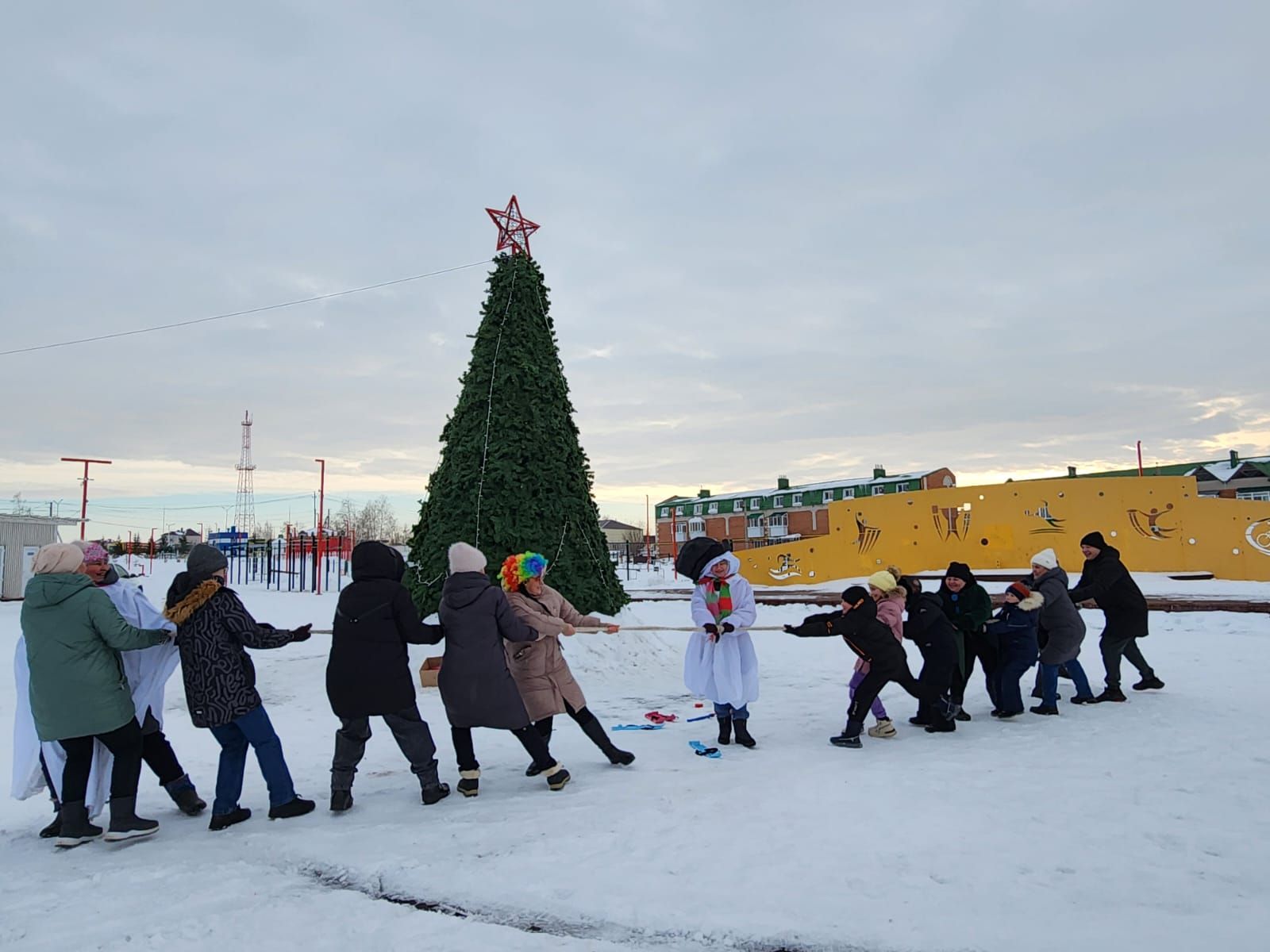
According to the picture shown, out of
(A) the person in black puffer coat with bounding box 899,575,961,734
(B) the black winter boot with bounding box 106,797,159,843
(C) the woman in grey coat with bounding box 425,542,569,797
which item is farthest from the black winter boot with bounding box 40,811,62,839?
(A) the person in black puffer coat with bounding box 899,575,961,734

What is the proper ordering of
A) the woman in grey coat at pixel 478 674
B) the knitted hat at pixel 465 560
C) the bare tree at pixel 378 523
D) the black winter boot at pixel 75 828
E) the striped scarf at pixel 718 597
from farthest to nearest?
the bare tree at pixel 378 523 → the striped scarf at pixel 718 597 → the knitted hat at pixel 465 560 → the woman in grey coat at pixel 478 674 → the black winter boot at pixel 75 828

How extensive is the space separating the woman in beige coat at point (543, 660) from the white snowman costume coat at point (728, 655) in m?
0.90

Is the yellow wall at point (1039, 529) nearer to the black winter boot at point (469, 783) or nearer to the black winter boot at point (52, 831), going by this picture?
the black winter boot at point (469, 783)

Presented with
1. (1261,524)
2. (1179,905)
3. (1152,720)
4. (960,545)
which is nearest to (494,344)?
(1152,720)

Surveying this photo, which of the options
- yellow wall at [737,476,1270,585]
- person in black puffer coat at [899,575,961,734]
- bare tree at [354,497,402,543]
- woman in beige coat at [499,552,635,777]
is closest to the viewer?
woman in beige coat at [499,552,635,777]

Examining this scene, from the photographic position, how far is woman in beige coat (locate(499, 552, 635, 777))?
5.48 m

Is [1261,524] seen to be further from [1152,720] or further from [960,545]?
[1152,720]

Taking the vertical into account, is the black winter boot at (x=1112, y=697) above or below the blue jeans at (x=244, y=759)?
below

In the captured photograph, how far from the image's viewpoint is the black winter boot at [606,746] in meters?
5.62

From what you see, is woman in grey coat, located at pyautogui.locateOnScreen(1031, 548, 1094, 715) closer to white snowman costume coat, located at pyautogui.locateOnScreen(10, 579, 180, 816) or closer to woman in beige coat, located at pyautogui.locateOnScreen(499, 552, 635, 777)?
woman in beige coat, located at pyautogui.locateOnScreen(499, 552, 635, 777)

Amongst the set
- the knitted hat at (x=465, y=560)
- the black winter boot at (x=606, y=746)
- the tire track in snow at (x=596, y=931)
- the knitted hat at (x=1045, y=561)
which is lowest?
the tire track in snow at (x=596, y=931)

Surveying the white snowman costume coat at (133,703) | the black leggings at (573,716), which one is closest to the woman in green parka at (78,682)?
the white snowman costume coat at (133,703)

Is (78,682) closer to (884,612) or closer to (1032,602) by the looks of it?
(884,612)

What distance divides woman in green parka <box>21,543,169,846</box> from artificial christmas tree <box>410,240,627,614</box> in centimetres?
481
